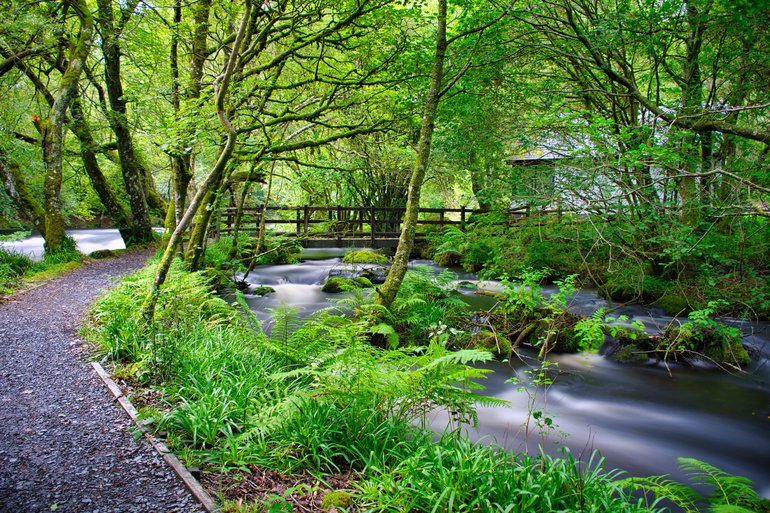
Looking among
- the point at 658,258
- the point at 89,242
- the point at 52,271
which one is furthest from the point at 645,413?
the point at 89,242

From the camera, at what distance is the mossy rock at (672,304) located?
9.21 meters

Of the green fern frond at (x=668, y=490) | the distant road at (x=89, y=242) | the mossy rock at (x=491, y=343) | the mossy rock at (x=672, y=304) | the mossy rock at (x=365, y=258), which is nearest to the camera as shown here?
the green fern frond at (x=668, y=490)

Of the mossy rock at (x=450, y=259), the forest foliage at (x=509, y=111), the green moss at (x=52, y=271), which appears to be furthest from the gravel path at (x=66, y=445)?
the mossy rock at (x=450, y=259)

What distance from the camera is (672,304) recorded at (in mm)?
9359

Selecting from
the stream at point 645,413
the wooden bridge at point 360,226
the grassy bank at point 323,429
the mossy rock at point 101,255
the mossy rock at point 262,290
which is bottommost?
the stream at point 645,413

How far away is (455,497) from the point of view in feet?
10.1

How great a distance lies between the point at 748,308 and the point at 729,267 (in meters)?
1.21

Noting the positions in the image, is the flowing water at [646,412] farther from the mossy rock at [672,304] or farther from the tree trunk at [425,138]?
the tree trunk at [425,138]

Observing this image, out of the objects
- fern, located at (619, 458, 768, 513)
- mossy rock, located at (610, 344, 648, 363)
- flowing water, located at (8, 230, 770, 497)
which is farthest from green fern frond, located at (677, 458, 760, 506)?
mossy rock, located at (610, 344, 648, 363)

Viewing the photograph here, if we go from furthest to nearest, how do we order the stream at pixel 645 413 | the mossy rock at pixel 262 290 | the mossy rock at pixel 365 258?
the mossy rock at pixel 365 258, the mossy rock at pixel 262 290, the stream at pixel 645 413

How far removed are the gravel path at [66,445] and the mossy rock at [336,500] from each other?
0.80m

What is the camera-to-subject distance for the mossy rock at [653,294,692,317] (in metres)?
9.21

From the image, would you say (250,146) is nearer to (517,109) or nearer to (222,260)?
(222,260)

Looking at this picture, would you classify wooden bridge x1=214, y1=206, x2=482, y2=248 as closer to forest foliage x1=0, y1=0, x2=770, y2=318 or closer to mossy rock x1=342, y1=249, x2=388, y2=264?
mossy rock x1=342, y1=249, x2=388, y2=264
